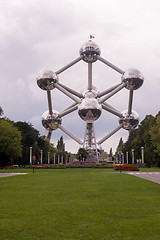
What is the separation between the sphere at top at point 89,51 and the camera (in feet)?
233

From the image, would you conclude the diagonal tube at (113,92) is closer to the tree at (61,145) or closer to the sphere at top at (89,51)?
the sphere at top at (89,51)

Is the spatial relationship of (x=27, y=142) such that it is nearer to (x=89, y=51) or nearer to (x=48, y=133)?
(x=48, y=133)

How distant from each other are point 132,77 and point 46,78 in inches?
758

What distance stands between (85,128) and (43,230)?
224 feet

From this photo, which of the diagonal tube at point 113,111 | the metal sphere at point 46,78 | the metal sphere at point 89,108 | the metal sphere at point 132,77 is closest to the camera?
the metal sphere at point 89,108

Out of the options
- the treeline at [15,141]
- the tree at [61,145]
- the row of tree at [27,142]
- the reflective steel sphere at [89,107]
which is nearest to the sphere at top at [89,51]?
the reflective steel sphere at [89,107]

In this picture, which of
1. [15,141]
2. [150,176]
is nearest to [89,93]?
[15,141]

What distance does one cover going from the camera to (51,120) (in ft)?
249

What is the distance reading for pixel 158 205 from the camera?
8.55 metres

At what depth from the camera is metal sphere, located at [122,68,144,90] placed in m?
69.1

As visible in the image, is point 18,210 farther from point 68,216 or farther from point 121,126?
point 121,126

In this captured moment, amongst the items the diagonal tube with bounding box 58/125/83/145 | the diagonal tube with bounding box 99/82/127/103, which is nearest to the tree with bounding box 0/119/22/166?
the diagonal tube with bounding box 58/125/83/145

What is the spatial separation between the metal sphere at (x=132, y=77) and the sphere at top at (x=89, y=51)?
8.48 m

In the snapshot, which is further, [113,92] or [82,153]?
[113,92]
